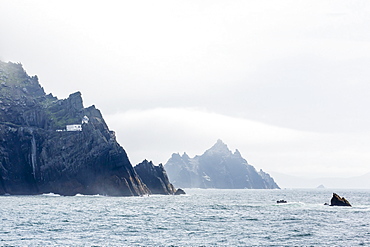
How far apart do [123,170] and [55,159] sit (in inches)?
1211

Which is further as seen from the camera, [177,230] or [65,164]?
[65,164]

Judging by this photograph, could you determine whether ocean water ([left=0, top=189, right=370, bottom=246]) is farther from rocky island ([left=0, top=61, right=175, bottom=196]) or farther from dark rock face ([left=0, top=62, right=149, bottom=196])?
dark rock face ([left=0, top=62, right=149, bottom=196])

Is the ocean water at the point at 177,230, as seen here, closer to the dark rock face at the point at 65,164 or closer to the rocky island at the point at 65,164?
the rocky island at the point at 65,164

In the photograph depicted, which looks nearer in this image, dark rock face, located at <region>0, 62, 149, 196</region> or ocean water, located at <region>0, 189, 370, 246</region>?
ocean water, located at <region>0, 189, 370, 246</region>

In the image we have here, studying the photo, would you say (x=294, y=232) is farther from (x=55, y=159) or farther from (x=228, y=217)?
(x=55, y=159)

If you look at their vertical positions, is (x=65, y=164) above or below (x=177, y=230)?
above

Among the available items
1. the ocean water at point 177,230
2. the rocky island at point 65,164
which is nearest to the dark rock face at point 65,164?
the rocky island at point 65,164

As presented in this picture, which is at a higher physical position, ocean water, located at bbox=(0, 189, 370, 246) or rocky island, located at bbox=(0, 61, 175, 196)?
rocky island, located at bbox=(0, 61, 175, 196)

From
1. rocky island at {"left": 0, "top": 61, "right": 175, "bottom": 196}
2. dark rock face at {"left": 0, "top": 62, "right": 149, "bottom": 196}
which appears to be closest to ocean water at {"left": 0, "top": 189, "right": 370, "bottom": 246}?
rocky island at {"left": 0, "top": 61, "right": 175, "bottom": 196}

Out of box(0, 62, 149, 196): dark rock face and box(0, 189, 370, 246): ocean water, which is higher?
box(0, 62, 149, 196): dark rock face

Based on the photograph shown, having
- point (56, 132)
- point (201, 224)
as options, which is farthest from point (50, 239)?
point (56, 132)

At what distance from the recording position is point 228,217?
89.1 meters

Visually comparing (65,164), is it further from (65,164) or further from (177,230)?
(177,230)

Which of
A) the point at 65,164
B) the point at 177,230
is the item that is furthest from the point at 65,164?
the point at 177,230
